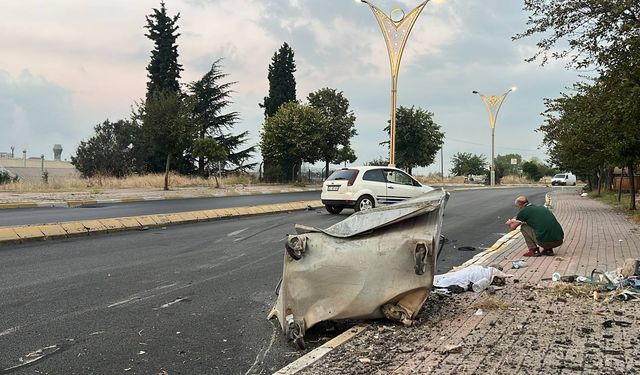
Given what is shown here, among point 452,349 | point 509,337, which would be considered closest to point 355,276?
point 452,349

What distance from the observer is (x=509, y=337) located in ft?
14.4

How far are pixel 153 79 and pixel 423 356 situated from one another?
49284 mm

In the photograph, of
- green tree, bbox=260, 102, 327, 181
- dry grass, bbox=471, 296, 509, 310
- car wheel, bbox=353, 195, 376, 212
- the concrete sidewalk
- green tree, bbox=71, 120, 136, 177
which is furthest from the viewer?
green tree, bbox=71, 120, 136, 177

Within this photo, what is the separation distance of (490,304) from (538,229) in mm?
3839

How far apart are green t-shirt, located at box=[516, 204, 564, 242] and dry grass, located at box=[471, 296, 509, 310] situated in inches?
136

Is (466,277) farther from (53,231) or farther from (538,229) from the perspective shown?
(53,231)

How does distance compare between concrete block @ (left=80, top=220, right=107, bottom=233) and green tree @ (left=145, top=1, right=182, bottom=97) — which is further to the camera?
green tree @ (left=145, top=1, right=182, bottom=97)

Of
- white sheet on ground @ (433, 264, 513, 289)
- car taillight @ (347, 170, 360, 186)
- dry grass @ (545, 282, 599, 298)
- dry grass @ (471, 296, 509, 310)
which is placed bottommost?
dry grass @ (471, 296, 509, 310)

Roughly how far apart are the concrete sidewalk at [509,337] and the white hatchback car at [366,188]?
1009 cm

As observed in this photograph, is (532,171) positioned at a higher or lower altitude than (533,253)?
higher

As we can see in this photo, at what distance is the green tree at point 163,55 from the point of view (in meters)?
48.6

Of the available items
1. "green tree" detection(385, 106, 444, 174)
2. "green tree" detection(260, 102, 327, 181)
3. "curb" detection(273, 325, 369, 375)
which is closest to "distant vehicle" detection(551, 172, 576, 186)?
"green tree" detection(385, 106, 444, 174)

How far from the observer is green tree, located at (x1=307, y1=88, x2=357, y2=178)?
150ft

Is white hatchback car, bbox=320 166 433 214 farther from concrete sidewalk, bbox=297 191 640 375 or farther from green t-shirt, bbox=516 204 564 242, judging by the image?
concrete sidewalk, bbox=297 191 640 375
